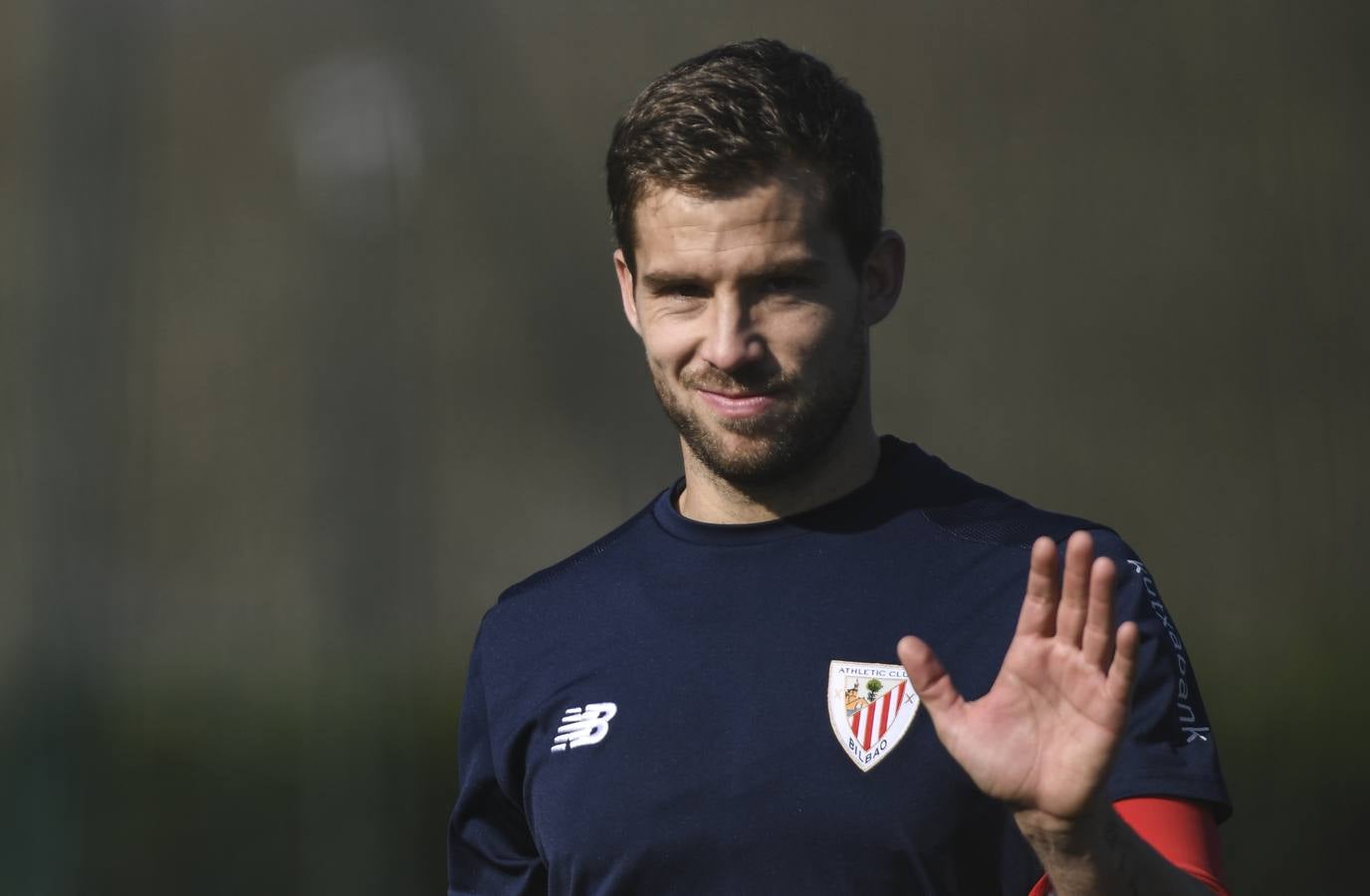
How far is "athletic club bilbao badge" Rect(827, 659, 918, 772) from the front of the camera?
154 cm

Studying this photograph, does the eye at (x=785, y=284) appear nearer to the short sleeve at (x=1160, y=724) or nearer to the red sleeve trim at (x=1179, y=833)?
the short sleeve at (x=1160, y=724)

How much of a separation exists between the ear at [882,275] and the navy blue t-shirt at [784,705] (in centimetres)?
16

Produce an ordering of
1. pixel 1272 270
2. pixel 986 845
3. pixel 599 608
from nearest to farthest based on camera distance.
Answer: pixel 986 845, pixel 599 608, pixel 1272 270

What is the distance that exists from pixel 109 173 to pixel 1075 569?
2.90m

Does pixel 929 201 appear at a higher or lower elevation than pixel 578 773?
higher

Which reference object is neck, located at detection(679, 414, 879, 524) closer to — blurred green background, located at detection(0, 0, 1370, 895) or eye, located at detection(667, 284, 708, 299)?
eye, located at detection(667, 284, 708, 299)

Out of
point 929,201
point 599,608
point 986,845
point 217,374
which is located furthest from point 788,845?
point 217,374

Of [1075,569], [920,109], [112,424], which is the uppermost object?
[920,109]

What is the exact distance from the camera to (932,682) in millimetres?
1340

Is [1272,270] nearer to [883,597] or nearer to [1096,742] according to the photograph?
[883,597]

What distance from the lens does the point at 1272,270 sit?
3164 millimetres

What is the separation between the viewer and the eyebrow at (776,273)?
1651 millimetres

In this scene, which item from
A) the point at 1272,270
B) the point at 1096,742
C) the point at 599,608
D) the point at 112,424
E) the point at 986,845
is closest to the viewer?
the point at 1096,742

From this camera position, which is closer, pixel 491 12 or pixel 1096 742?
pixel 1096 742
